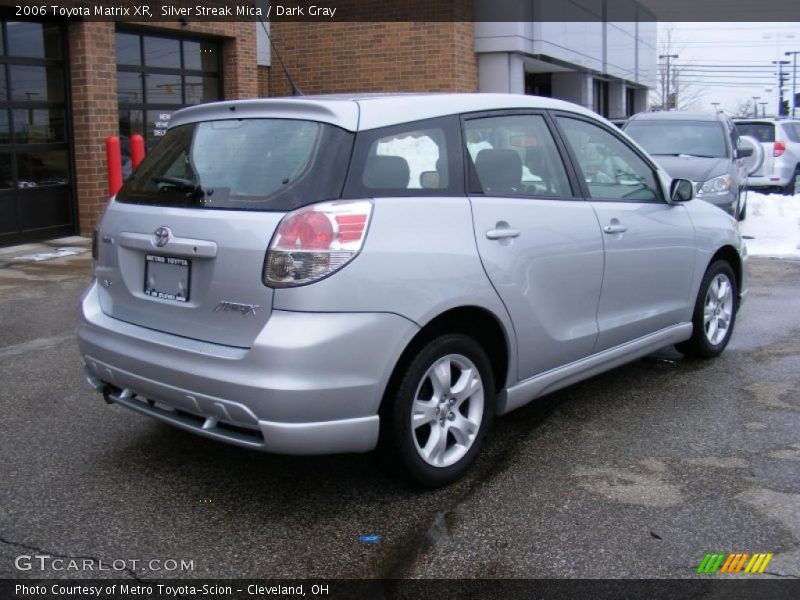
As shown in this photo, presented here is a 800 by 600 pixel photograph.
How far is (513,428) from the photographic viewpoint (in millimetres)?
4770

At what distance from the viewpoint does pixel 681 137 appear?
1254cm

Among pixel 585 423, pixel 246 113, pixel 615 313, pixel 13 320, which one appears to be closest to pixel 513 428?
pixel 585 423

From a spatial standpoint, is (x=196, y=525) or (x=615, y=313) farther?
(x=615, y=313)

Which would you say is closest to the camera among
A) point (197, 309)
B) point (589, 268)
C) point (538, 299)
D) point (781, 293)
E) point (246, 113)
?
point (197, 309)

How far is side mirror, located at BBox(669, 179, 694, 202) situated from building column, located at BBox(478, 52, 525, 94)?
1186 centimetres

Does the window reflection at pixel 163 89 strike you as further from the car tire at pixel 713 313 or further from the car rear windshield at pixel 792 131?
the car rear windshield at pixel 792 131

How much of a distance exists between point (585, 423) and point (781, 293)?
4.73m

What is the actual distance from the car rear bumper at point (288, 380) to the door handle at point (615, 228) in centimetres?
160

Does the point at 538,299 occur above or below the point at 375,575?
above

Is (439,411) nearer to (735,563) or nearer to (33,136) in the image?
(735,563)

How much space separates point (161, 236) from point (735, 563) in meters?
2.60

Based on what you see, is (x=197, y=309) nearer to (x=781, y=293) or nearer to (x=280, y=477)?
(x=280, y=477)

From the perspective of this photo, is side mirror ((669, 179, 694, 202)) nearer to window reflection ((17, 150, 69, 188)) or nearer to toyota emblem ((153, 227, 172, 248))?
toyota emblem ((153, 227, 172, 248))

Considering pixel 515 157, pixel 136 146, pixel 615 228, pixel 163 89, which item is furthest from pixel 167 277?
pixel 163 89
